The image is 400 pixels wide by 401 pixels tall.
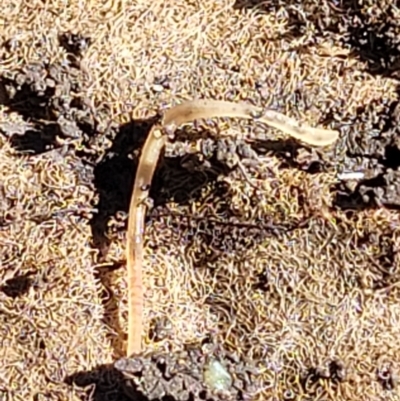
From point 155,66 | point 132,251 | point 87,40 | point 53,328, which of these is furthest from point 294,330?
point 87,40

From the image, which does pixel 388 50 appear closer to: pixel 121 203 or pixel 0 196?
pixel 121 203

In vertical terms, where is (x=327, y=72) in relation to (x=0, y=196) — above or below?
above

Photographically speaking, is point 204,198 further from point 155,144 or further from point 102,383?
point 102,383

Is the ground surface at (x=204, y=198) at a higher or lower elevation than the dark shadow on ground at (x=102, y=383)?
higher

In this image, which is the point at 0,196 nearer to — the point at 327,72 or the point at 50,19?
the point at 50,19

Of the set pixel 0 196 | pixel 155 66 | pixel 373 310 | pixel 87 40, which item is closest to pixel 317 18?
pixel 155 66

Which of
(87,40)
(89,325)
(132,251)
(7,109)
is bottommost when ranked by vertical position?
(89,325)
